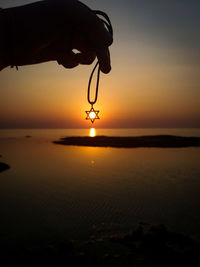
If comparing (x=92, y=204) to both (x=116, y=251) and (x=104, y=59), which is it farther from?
(x=104, y=59)

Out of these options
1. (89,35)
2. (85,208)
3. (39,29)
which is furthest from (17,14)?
(85,208)

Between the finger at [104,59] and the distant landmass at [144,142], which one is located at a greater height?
the finger at [104,59]

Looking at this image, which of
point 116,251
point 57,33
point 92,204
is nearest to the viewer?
point 57,33

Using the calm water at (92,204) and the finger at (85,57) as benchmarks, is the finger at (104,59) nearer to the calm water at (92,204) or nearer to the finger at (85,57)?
the finger at (85,57)

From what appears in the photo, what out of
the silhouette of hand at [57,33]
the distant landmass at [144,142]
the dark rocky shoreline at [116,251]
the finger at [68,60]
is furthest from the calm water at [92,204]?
the distant landmass at [144,142]

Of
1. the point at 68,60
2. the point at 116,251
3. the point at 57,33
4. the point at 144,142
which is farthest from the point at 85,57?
the point at 144,142

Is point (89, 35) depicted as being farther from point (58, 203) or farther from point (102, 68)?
point (58, 203)

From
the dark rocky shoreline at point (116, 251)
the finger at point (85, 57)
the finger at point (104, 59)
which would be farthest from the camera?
the dark rocky shoreline at point (116, 251)

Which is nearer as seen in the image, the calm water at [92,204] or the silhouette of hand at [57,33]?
the silhouette of hand at [57,33]

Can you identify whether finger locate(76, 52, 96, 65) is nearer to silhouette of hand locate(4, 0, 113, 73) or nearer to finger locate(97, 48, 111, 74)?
silhouette of hand locate(4, 0, 113, 73)

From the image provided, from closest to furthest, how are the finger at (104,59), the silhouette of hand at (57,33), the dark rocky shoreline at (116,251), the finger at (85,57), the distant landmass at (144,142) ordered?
the silhouette of hand at (57,33), the finger at (104,59), the finger at (85,57), the dark rocky shoreline at (116,251), the distant landmass at (144,142)
